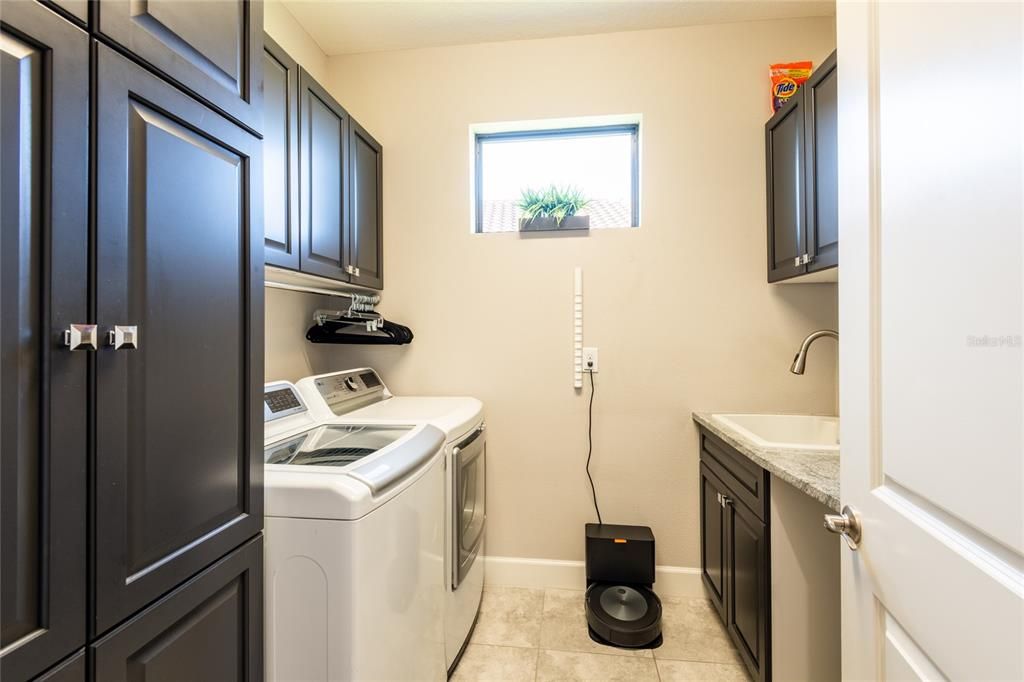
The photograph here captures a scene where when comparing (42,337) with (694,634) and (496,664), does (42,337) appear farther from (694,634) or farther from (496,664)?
(694,634)

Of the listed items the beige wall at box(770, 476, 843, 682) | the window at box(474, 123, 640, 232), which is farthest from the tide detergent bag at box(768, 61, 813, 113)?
the beige wall at box(770, 476, 843, 682)

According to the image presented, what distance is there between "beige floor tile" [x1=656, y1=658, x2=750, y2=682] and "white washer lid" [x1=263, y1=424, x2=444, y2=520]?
1.34 metres

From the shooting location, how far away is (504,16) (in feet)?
6.53

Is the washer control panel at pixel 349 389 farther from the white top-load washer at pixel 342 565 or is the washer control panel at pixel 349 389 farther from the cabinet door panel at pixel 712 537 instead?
the cabinet door panel at pixel 712 537

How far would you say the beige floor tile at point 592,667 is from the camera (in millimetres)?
1534

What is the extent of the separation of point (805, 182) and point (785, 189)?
0.18 m

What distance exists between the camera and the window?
2.23 metres

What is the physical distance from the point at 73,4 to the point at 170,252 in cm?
34

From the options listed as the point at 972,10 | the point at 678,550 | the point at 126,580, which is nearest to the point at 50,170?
the point at 126,580

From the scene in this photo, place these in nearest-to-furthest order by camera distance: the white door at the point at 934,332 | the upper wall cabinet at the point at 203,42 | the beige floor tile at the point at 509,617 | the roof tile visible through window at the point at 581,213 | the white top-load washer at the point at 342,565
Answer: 1. the white door at the point at 934,332
2. the upper wall cabinet at the point at 203,42
3. the white top-load washer at the point at 342,565
4. the beige floor tile at the point at 509,617
5. the roof tile visible through window at the point at 581,213

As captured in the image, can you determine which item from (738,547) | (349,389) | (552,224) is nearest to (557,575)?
(738,547)

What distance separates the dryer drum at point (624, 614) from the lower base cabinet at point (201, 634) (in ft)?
4.36

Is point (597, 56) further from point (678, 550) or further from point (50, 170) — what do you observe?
point (678, 550)

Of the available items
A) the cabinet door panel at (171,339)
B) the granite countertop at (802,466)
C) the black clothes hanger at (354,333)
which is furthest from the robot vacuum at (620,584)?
the cabinet door panel at (171,339)
